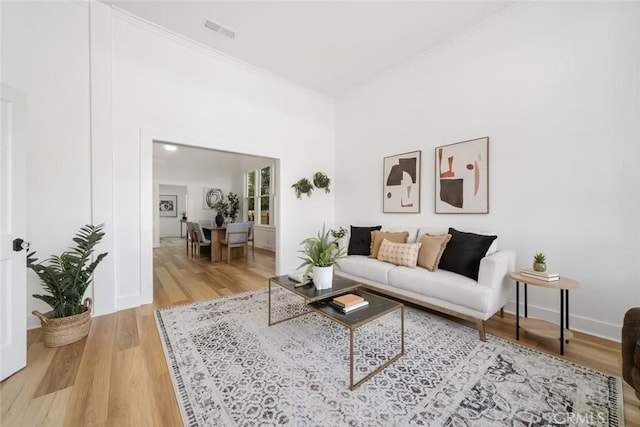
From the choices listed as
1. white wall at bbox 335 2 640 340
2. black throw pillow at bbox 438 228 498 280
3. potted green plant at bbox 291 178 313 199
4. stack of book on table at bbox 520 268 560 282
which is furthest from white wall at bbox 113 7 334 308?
stack of book on table at bbox 520 268 560 282

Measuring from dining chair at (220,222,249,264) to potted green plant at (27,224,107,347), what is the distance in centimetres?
295

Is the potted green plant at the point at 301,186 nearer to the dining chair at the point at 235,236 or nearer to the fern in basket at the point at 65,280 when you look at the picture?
the dining chair at the point at 235,236

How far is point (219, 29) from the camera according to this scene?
119 inches

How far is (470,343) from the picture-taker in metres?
2.06

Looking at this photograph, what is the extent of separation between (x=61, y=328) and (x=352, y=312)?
2.39 meters

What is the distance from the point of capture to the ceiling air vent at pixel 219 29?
293 cm

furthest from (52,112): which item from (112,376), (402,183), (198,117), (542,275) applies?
(542,275)

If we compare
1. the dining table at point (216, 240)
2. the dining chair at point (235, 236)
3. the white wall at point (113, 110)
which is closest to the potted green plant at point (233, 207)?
the dining table at point (216, 240)

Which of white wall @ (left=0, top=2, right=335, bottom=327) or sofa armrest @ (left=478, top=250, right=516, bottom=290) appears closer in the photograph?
sofa armrest @ (left=478, top=250, right=516, bottom=290)

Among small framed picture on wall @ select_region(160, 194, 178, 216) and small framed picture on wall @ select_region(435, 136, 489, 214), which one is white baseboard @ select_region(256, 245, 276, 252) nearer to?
small framed picture on wall @ select_region(435, 136, 489, 214)

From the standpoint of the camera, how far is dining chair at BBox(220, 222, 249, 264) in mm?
5250

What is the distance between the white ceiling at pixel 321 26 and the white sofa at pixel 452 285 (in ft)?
8.37

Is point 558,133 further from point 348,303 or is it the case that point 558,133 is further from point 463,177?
point 348,303

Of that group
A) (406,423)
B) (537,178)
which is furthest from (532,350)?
(537,178)
